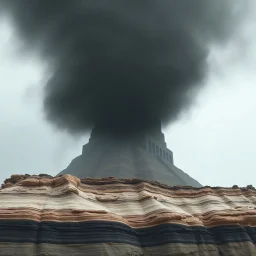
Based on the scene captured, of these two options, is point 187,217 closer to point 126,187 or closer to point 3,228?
point 126,187

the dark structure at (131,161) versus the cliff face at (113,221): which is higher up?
the dark structure at (131,161)

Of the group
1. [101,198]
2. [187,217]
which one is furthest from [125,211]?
[187,217]

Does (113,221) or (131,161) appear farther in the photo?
(131,161)

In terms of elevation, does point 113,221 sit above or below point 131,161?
below

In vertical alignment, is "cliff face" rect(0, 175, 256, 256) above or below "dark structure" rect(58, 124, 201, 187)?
below

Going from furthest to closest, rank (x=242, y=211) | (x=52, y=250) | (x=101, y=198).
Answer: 1. (x=242, y=211)
2. (x=101, y=198)
3. (x=52, y=250)
